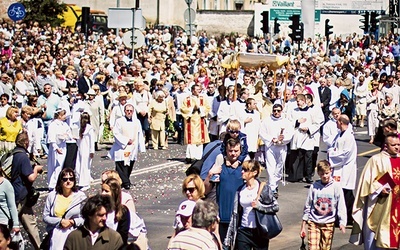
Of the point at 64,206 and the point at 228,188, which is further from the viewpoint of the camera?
the point at 228,188

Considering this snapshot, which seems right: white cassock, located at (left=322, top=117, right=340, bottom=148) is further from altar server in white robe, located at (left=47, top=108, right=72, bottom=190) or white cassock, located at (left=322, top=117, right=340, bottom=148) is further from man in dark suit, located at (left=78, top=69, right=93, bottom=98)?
man in dark suit, located at (left=78, top=69, right=93, bottom=98)

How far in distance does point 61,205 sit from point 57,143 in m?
8.09

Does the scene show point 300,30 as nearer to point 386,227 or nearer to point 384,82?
point 384,82

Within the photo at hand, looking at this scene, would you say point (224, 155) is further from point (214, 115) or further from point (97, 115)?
point (97, 115)

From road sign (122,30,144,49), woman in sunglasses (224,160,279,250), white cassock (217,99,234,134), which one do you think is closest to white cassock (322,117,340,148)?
white cassock (217,99,234,134)

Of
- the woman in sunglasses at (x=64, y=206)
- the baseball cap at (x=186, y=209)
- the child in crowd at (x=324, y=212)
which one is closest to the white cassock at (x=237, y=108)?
the child in crowd at (x=324, y=212)

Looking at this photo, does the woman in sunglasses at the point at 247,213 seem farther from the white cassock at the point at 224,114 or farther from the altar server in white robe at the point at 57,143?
the white cassock at the point at 224,114

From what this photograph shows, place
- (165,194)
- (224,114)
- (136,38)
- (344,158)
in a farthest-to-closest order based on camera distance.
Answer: (136,38)
(224,114)
(165,194)
(344,158)

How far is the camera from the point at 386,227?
1288cm

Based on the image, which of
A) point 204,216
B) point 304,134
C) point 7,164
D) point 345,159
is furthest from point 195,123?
point 204,216

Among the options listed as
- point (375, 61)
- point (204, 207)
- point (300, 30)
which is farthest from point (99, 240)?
point (375, 61)

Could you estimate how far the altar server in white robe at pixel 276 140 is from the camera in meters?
20.4

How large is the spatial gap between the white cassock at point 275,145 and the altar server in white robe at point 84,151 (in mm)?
3113

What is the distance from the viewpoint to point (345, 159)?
701 inches
